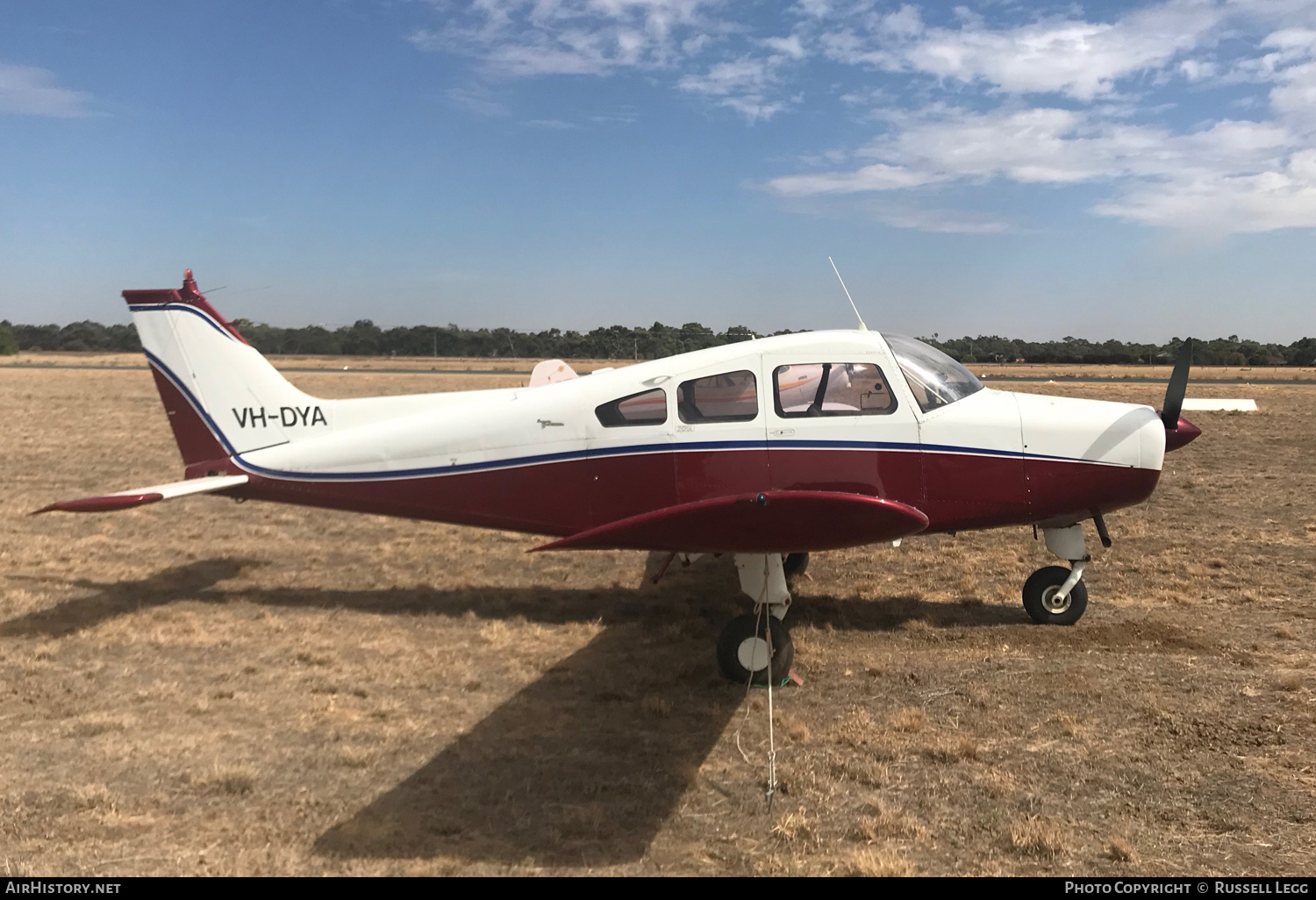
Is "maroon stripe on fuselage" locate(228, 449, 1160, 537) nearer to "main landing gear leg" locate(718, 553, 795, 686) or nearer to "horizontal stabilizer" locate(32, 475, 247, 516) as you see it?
"main landing gear leg" locate(718, 553, 795, 686)

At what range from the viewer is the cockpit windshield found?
19.9 feet

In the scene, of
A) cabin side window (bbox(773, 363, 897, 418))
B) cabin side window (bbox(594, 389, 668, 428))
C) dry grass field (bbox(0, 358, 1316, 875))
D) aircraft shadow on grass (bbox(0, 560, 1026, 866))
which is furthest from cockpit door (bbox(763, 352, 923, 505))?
aircraft shadow on grass (bbox(0, 560, 1026, 866))

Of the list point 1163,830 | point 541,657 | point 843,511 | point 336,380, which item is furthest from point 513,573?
point 336,380

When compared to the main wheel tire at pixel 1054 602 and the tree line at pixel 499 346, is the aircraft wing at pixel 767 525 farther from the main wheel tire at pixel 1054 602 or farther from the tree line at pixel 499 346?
the tree line at pixel 499 346

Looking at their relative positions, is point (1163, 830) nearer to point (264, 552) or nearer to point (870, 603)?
point (870, 603)

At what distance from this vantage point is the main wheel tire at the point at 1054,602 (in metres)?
6.87

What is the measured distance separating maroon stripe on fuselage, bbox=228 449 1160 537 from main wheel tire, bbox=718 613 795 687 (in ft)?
Result: 3.23

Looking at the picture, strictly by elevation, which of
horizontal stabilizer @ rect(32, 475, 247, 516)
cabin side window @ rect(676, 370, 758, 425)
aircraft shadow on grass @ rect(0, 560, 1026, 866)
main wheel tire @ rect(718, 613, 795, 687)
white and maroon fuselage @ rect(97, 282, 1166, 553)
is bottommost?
aircraft shadow on grass @ rect(0, 560, 1026, 866)

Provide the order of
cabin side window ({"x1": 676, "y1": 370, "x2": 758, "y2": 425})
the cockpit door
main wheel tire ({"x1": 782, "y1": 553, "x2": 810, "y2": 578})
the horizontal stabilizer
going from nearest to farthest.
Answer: the cockpit door < cabin side window ({"x1": 676, "y1": 370, "x2": 758, "y2": 425}) < the horizontal stabilizer < main wheel tire ({"x1": 782, "y1": 553, "x2": 810, "y2": 578})

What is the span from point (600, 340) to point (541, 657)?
3788 cm

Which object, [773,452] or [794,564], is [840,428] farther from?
[794,564]

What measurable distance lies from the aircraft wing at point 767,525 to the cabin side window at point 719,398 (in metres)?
1.45

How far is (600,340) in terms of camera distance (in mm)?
43500

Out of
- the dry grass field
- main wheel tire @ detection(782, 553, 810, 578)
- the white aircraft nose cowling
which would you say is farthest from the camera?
main wheel tire @ detection(782, 553, 810, 578)
